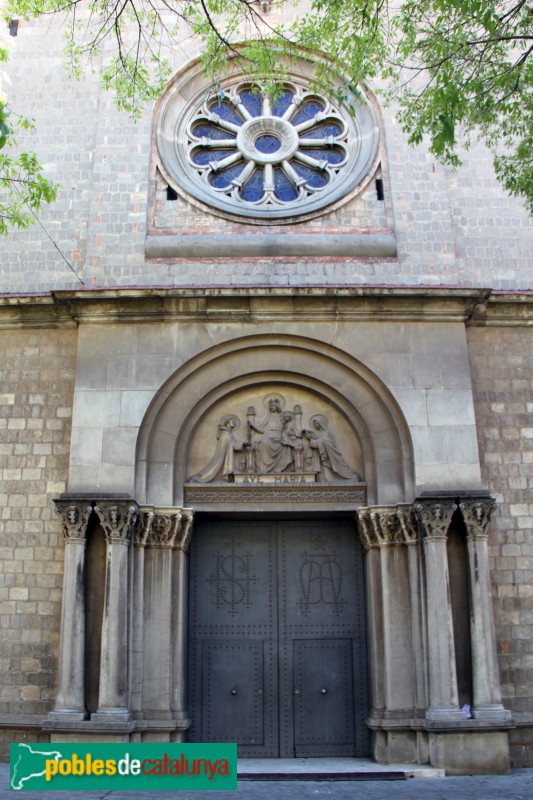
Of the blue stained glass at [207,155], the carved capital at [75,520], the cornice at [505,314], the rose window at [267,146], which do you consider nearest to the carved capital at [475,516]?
the cornice at [505,314]

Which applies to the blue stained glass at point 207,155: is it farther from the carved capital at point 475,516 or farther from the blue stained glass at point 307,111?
the carved capital at point 475,516

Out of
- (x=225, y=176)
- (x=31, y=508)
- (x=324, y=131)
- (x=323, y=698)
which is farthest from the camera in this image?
(x=324, y=131)

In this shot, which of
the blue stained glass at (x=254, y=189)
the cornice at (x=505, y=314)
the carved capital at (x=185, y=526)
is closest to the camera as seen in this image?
the carved capital at (x=185, y=526)

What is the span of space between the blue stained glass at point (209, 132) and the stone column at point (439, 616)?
762 centimetres

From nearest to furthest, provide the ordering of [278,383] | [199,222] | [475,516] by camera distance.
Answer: [475,516], [278,383], [199,222]

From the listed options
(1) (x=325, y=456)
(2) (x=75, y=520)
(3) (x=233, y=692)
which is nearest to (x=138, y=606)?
(2) (x=75, y=520)

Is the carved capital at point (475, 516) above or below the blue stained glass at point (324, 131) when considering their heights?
below

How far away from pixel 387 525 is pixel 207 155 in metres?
7.34

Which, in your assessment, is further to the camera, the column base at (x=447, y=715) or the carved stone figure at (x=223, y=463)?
the carved stone figure at (x=223, y=463)

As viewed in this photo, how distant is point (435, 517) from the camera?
11.9 metres

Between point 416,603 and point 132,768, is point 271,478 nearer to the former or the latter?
point 416,603

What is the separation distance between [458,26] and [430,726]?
8631mm

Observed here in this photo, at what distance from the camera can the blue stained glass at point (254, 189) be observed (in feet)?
48.8

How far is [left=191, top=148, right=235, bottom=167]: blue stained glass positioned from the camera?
15180 millimetres
